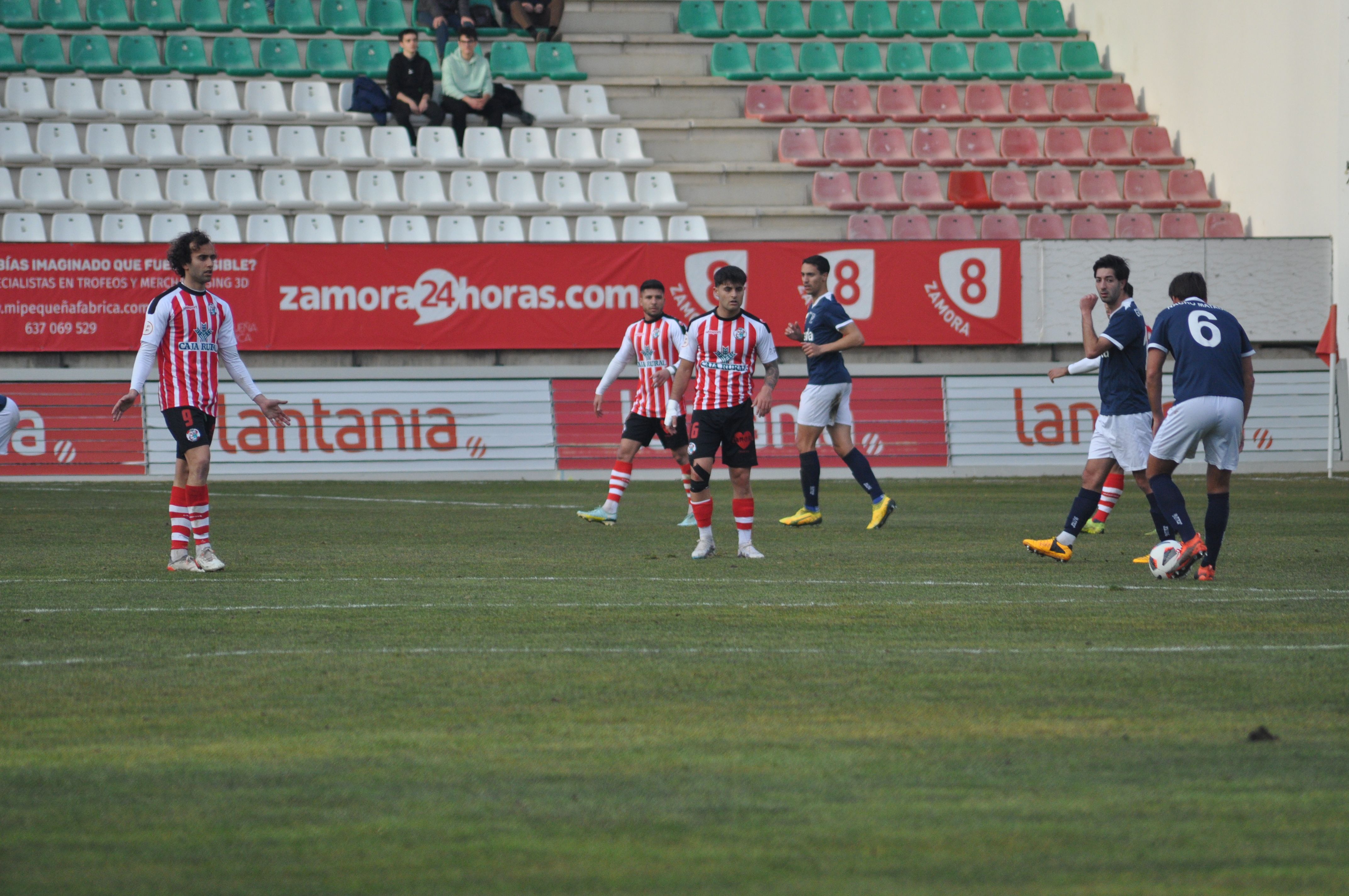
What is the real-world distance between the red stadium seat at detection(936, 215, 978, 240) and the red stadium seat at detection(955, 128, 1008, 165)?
210 cm

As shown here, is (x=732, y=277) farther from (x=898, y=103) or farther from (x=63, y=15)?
(x=63, y=15)

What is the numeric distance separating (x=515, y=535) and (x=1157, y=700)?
7.62 m

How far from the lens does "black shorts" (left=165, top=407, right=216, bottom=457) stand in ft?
32.0

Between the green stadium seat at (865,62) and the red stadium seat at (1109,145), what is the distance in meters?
3.73

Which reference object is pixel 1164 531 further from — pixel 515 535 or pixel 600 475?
pixel 600 475

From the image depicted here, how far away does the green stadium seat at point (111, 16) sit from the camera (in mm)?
25703

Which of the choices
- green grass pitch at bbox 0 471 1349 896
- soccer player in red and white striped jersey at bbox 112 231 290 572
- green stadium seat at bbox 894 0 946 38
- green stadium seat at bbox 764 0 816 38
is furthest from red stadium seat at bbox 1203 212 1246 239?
soccer player in red and white striped jersey at bbox 112 231 290 572

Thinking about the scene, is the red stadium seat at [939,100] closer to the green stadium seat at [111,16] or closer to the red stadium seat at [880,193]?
the red stadium seat at [880,193]

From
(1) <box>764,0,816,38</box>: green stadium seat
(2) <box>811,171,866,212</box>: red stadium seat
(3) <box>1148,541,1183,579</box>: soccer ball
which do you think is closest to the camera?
(3) <box>1148,541,1183,579</box>: soccer ball

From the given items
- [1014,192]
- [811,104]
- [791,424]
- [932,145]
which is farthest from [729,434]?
[811,104]

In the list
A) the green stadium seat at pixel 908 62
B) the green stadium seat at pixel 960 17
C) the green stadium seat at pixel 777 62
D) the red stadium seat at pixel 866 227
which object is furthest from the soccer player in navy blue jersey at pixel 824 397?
the green stadium seat at pixel 960 17

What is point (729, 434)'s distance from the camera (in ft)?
35.4

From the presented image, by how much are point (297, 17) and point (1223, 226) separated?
16.0 meters

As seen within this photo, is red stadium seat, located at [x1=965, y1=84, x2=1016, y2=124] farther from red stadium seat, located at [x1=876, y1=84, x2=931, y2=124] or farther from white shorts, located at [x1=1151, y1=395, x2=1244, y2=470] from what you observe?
white shorts, located at [x1=1151, y1=395, x2=1244, y2=470]
